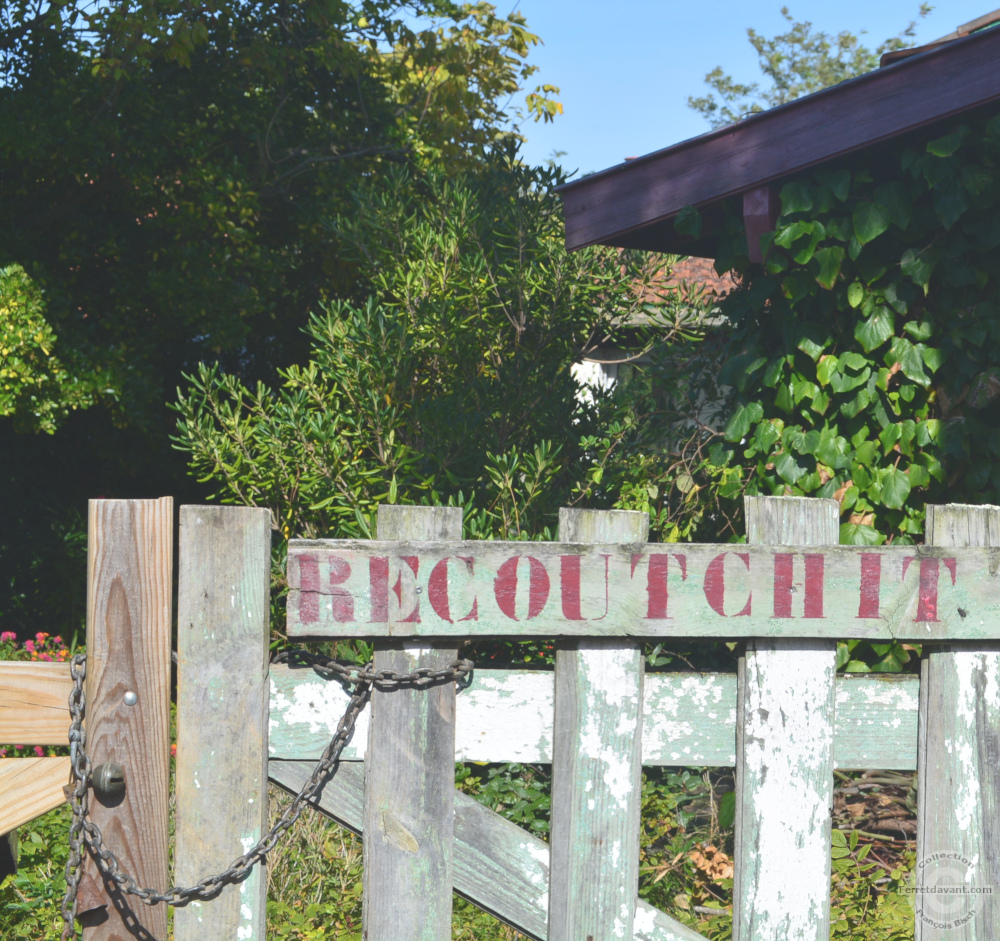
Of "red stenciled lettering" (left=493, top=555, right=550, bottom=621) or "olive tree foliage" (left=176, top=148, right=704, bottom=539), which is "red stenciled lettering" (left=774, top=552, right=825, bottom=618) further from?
"olive tree foliage" (left=176, top=148, right=704, bottom=539)

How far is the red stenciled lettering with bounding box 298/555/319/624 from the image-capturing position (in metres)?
1.69

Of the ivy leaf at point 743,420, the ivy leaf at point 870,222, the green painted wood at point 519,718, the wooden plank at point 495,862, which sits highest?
the ivy leaf at point 870,222

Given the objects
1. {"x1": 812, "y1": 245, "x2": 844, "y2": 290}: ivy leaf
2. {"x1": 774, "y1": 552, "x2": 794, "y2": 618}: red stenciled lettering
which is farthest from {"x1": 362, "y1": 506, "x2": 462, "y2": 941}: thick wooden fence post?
{"x1": 812, "y1": 245, "x2": 844, "y2": 290}: ivy leaf

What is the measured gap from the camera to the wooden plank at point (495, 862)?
1754mm

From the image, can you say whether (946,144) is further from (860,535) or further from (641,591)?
(641,591)

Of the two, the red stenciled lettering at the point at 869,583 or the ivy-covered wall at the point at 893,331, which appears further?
the ivy-covered wall at the point at 893,331

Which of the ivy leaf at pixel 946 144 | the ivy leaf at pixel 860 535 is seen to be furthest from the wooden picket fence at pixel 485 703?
the ivy leaf at pixel 946 144

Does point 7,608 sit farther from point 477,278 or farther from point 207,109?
point 477,278

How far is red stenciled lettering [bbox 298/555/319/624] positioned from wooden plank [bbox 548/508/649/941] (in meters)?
0.45

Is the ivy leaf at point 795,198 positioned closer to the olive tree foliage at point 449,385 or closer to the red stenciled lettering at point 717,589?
the olive tree foliage at point 449,385

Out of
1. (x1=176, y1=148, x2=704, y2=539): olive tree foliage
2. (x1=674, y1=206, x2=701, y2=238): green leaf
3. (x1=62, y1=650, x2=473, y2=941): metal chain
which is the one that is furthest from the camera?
(x1=176, y1=148, x2=704, y2=539): olive tree foliage

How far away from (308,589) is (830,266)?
8.37ft

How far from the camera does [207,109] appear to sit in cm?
779

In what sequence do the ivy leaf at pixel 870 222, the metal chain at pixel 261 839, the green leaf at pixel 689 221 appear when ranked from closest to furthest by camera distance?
the metal chain at pixel 261 839
the ivy leaf at pixel 870 222
the green leaf at pixel 689 221
